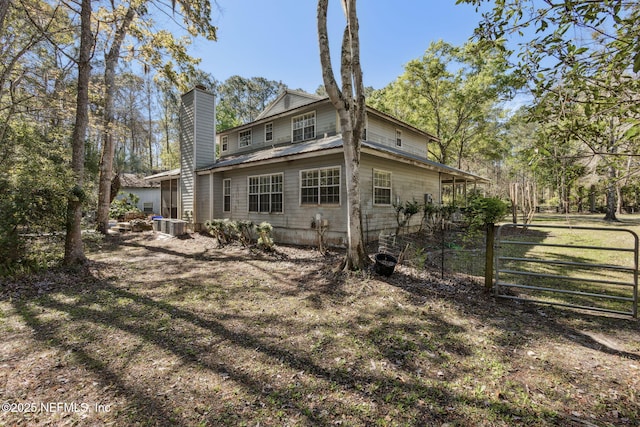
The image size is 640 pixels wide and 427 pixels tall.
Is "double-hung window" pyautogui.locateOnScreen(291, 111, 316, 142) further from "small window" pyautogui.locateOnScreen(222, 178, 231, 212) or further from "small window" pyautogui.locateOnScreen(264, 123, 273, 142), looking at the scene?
"small window" pyautogui.locateOnScreen(222, 178, 231, 212)

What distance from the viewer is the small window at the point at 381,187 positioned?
428 inches

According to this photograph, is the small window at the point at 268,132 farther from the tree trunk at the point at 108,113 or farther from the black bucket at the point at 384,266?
the black bucket at the point at 384,266

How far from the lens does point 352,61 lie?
6824 mm

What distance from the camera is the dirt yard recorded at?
249 cm

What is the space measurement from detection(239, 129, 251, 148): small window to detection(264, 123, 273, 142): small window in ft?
5.15

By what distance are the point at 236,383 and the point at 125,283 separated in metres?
5.18

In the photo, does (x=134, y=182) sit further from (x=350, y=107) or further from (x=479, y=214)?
(x=479, y=214)

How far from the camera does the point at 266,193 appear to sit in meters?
12.3

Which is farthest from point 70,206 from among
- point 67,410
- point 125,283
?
point 67,410

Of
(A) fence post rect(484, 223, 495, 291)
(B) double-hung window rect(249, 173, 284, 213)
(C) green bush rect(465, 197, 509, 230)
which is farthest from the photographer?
(B) double-hung window rect(249, 173, 284, 213)

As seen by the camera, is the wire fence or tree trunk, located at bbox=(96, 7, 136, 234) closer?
the wire fence

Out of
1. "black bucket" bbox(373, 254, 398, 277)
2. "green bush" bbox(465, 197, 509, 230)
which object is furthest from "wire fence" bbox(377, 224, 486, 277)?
"black bucket" bbox(373, 254, 398, 277)

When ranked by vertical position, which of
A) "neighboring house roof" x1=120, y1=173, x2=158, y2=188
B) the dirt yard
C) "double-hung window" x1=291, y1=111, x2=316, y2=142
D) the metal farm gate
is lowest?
the dirt yard

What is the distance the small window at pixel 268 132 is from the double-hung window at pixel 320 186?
16.2 feet
